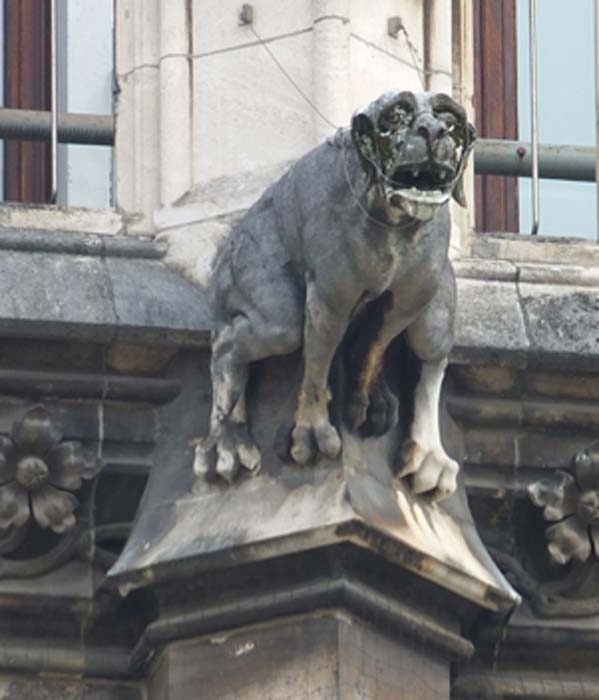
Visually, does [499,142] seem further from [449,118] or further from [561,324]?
[449,118]

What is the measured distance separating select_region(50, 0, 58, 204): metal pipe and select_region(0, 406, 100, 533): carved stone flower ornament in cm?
52

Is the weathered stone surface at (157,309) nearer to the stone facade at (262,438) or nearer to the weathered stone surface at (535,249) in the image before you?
the stone facade at (262,438)

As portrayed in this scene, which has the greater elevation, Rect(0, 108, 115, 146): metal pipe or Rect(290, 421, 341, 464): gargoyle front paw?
Rect(0, 108, 115, 146): metal pipe

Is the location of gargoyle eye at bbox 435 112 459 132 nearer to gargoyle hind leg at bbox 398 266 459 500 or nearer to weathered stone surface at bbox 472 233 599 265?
gargoyle hind leg at bbox 398 266 459 500

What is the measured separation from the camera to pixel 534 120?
12344 mm

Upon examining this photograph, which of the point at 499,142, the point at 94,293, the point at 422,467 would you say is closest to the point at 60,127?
the point at 94,293

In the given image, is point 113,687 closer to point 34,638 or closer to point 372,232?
point 34,638

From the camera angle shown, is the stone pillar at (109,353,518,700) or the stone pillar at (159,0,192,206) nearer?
the stone pillar at (109,353,518,700)

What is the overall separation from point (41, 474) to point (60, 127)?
81cm

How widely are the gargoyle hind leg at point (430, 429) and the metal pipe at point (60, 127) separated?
965 millimetres

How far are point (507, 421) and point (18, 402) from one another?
96 centimetres

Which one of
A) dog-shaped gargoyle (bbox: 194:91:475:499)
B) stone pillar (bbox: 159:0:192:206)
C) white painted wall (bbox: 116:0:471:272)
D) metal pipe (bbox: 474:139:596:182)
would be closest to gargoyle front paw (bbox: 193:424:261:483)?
dog-shaped gargoyle (bbox: 194:91:475:499)

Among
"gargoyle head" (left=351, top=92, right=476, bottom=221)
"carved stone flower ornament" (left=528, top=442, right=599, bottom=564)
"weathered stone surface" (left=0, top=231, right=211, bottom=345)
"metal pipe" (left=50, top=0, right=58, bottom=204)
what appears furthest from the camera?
"metal pipe" (left=50, top=0, right=58, bottom=204)

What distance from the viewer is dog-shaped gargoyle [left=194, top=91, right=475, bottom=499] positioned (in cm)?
1109
